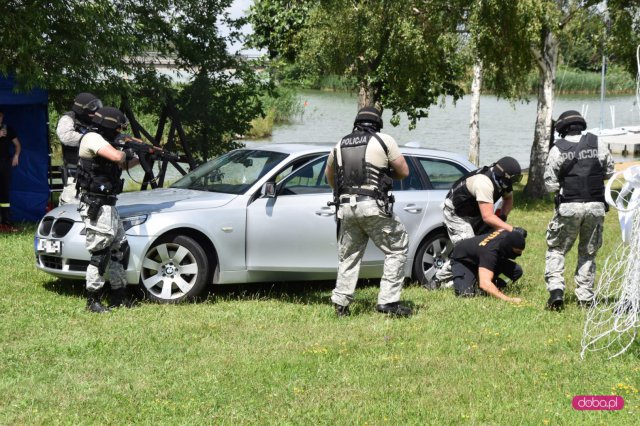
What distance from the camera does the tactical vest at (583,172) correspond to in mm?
8008

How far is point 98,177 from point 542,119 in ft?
43.3

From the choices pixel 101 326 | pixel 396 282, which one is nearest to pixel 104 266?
pixel 101 326

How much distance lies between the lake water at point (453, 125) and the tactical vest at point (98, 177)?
69.2 feet

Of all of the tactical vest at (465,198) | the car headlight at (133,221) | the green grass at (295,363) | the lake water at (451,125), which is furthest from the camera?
the lake water at (451,125)

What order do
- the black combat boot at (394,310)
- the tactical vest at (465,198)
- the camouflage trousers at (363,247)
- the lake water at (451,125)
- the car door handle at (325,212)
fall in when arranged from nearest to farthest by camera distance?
the camouflage trousers at (363,247)
the black combat boot at (394,310)
the car door handle at (325,212)
the tactical vest at (465,198)
the lake water at (451,125)

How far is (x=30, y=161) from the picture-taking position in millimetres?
13797

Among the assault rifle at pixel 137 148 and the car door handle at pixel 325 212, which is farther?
the car door handle at pixel 325 212

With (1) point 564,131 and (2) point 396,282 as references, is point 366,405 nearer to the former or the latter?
(2) point 396,282

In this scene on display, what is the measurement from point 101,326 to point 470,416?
11.1 ft

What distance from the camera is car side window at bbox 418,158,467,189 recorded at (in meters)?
9.77

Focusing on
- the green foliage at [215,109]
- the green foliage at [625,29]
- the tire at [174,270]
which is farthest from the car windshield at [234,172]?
the green foliage at [625,29]

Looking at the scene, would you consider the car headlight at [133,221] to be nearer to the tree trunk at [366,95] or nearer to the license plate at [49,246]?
the license plate at [49,246]

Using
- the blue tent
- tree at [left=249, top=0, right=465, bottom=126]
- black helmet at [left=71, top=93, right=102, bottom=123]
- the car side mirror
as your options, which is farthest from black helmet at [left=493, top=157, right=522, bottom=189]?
tree at [left=249, top=0, right=465, bottom=126]

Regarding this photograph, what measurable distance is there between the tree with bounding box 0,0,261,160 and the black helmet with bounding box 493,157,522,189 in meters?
6.78
